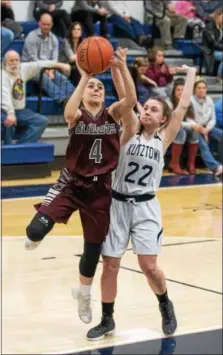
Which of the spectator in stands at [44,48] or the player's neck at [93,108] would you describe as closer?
the player's neck at [93,108]

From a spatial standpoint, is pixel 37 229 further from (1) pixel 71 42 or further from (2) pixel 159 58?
(1) pixel 71 42

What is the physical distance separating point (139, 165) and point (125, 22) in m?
10.8

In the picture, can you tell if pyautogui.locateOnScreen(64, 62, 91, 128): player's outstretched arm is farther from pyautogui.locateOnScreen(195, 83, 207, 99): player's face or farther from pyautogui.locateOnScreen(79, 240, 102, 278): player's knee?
pyautogui.locateOnScreen(195, 83, 207, 99): player's face

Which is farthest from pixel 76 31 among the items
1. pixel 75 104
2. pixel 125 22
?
pixel 75 104

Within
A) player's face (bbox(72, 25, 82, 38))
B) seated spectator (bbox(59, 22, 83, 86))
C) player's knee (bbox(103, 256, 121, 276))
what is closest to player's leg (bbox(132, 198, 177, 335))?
player's knee (bbox(103, 256, 121, 276))

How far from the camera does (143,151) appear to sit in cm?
548

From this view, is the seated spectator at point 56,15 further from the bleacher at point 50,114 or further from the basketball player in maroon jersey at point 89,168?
the basketball player in maroon jersey at point 89,168

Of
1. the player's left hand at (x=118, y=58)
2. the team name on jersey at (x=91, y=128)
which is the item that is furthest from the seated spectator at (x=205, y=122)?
the player's left hand at (x=118, y=58)

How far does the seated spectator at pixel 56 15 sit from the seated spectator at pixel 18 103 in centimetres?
308

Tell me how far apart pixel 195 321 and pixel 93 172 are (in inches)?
96.9

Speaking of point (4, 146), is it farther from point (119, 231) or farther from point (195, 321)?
point (119, 231)

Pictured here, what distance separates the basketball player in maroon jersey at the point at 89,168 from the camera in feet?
15.1

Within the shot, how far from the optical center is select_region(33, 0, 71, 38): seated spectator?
14.7 m

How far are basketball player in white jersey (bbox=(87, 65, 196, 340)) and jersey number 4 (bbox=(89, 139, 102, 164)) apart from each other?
0.63 m
